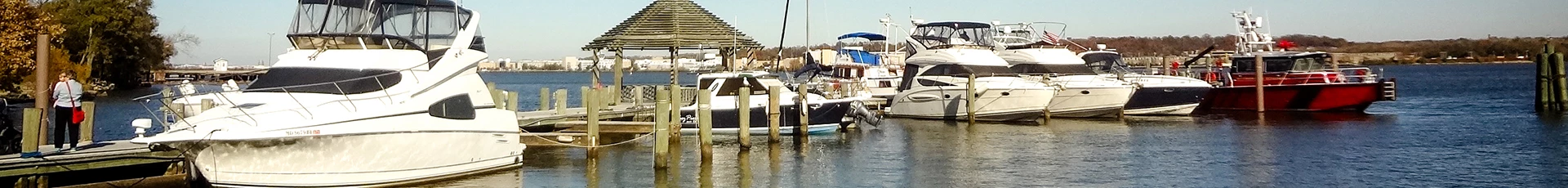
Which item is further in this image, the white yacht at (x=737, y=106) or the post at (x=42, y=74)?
the white yacht at (x=737, y=106)

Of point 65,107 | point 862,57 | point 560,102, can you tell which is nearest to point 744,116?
point 560,102

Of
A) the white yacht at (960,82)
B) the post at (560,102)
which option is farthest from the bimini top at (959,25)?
the post at (560,102)

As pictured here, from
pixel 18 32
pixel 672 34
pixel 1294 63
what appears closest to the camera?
pixel 672 34

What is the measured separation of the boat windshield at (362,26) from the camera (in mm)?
17922

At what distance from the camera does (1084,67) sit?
42.0m

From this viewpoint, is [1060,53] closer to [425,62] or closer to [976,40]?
[976,40]

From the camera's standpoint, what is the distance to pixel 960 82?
129 ft

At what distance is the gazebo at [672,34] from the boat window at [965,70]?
703cm

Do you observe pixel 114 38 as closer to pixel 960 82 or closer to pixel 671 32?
pixel 671 32

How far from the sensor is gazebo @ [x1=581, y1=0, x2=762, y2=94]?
3481cm

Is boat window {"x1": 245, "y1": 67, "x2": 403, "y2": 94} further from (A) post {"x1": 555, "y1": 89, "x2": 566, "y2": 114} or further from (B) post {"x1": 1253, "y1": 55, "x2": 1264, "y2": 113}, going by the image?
(B) post {"x1": 1253, "y1": 55, "x2": 1264, "y2": 113}

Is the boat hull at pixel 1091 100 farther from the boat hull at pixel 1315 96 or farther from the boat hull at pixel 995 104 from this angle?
the boat hull at pixel 1315 96


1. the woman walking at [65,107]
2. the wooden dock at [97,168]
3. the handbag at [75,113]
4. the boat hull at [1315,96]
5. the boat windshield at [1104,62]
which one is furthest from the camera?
the boat windshield at [1104,62]

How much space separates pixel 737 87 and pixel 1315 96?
2112 centimetres
